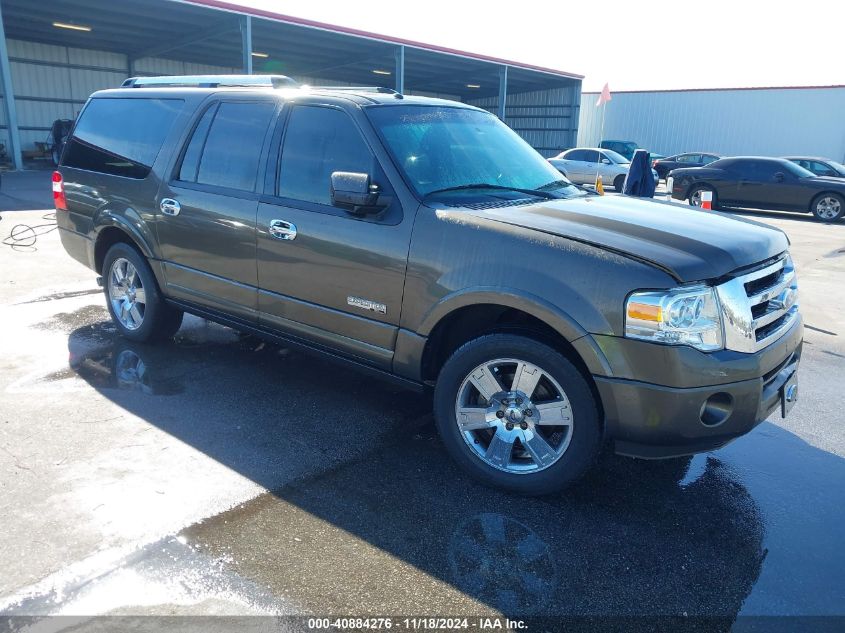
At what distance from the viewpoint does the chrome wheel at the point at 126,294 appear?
5.34m

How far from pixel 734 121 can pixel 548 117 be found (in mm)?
8994

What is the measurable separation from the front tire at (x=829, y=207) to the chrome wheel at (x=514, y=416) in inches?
642

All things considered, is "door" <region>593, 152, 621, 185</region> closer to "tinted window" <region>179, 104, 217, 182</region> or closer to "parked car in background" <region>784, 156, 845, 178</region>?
"parked car in background" <region>784, 156, 845, 178</region>

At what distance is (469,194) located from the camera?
375 centimetres

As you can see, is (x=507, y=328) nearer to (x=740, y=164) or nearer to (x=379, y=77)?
(x=740, y=164)

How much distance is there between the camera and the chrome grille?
9.59ft

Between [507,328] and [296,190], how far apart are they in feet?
5.26

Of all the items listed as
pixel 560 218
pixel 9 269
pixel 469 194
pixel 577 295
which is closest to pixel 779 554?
pixel 577 295

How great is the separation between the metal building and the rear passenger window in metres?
16.0

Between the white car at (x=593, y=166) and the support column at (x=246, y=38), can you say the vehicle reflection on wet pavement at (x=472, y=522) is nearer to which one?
the support column at (x=246, y=38)

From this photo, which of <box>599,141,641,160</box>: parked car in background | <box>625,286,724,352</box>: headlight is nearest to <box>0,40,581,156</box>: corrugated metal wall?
<box>599,141,641,160</box>: parked car in background

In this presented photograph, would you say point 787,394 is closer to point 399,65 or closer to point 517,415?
point 517,415

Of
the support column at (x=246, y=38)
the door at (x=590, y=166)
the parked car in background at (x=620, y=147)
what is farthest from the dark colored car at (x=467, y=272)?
the parked car in background at (x=620, y=147)

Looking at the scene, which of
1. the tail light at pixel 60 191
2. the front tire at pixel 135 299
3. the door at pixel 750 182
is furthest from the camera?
the door at pixel 750 182
